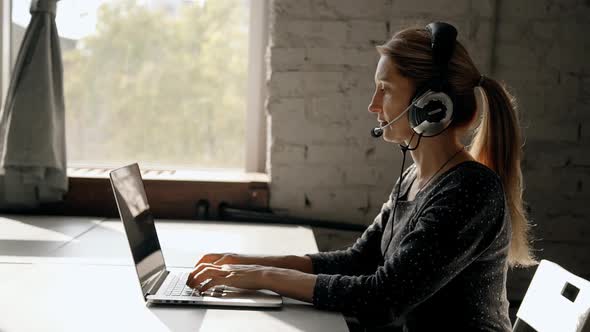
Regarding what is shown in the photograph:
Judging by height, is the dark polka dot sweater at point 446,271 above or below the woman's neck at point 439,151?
below

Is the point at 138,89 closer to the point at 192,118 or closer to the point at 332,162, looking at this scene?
the point at 192,118

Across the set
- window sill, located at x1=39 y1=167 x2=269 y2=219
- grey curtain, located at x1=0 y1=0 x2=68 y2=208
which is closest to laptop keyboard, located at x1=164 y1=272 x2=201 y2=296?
window sill, located at x1=39 y1=167 x2=269 y2=219

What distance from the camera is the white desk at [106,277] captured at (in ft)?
3.80

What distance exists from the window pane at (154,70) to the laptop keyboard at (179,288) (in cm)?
124

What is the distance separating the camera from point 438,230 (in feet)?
4.09

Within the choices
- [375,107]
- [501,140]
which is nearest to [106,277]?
[375,107]

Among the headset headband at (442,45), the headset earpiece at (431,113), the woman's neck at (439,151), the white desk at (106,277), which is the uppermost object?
the headset headband at (442,45)

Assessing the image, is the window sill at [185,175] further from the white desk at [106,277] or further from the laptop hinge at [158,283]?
the laptop hinge at [158,283]

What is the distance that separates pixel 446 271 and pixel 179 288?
563 mm

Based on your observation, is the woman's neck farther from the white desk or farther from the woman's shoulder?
the white desk

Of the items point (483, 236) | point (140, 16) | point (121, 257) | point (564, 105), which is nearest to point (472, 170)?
point (483, 236)

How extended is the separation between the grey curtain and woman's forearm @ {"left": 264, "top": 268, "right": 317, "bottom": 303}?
128 cm

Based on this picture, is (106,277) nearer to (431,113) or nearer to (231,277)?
(231,277)

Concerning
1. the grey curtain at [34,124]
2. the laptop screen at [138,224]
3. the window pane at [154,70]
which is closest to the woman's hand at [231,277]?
the laptop screen at [138,224]
